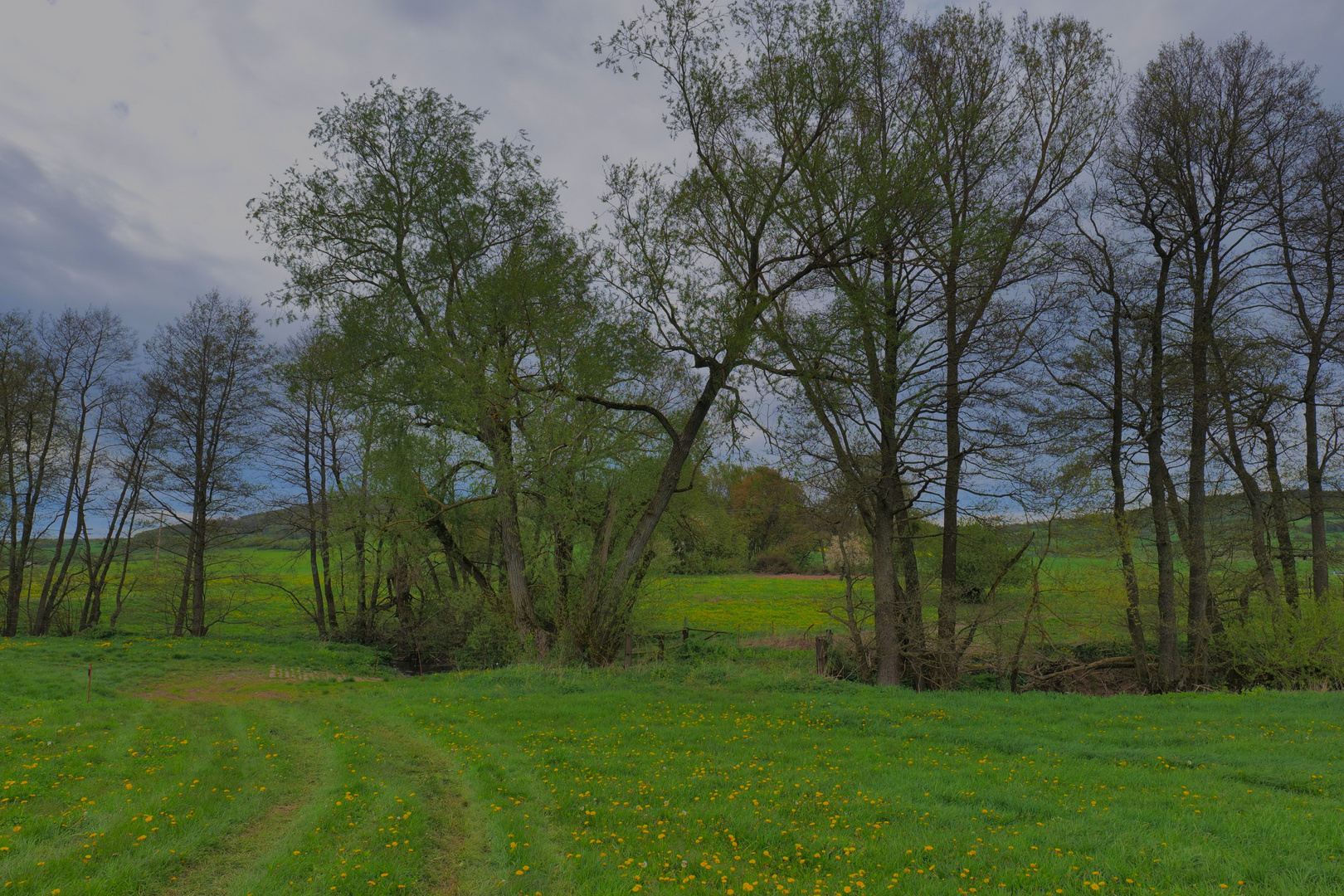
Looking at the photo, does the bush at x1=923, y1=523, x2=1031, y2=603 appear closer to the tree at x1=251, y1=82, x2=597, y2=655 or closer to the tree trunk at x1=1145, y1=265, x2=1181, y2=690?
the tree trunk at x1=1145, y1=265, x2=1181, y2=690

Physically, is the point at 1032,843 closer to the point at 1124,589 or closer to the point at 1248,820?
the point at 1248,820

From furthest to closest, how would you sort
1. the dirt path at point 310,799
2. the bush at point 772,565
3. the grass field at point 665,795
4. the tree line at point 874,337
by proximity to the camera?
the bush at point 772,565
the tree line at point 874,337
the dirt path at point 310,799
the grass field at point 665,795

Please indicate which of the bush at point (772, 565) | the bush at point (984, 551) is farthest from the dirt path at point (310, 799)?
the bush at point (772, 565)

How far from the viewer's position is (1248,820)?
5898 millimetres

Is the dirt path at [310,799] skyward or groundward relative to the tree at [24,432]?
groundward

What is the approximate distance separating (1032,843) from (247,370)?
93.7 feet

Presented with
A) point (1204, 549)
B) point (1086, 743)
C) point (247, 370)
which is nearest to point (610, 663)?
point (1086, 743)

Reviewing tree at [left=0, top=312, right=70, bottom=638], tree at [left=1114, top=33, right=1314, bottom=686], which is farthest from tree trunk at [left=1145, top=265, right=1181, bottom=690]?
tree at [left=0, top=312, right=70, bottom=638]

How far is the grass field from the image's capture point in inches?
204

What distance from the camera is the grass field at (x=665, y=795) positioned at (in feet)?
17.0

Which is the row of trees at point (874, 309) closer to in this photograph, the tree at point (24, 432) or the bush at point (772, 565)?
the tree at point (24, 432)

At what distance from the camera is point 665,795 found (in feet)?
23.3

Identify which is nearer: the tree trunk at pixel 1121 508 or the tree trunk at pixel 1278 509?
the tree trunk at pixel 1121 508

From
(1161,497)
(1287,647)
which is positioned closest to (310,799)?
(1161,497)
